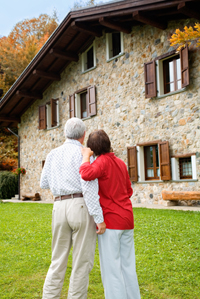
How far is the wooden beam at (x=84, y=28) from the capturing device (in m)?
11.7

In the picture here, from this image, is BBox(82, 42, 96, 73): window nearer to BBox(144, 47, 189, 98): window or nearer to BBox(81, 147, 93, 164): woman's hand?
BBox(144, 47, 189, 98): window

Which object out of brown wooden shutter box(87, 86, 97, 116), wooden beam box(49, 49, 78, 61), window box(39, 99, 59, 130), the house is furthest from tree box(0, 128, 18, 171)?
brown wooden shutter box(87, 86, 97, 116)

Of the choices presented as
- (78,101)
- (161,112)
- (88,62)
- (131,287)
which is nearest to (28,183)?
(78,101)

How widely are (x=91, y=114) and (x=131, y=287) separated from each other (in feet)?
35.8

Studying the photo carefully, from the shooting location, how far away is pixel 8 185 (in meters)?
18.2

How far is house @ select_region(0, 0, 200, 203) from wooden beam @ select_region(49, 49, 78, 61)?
0.10 ft

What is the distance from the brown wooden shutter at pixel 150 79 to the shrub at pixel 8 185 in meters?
10.5

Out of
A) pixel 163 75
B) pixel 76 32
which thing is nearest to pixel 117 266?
pixel 163 75

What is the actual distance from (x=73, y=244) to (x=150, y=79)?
29.8ft

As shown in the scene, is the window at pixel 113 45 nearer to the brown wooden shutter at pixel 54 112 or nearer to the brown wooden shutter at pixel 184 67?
the brown wooden shutter at pixel 184 67

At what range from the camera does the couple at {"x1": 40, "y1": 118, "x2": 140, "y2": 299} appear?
244cm

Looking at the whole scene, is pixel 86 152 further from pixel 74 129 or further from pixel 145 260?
pixel 145 260

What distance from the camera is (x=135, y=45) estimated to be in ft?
37.8

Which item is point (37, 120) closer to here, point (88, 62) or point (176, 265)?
point (88, 62)
